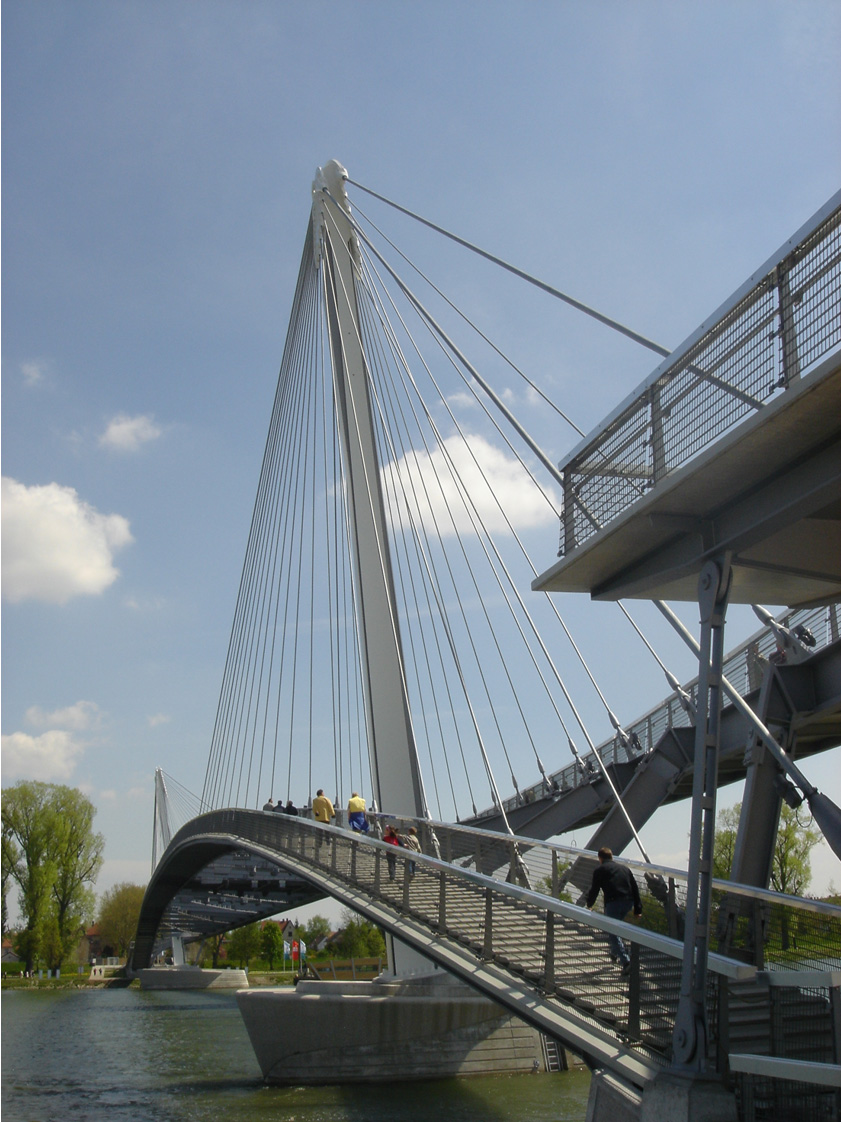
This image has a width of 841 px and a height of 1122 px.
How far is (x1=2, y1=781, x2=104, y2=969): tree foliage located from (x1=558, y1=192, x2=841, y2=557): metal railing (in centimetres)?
5878

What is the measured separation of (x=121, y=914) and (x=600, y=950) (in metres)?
82.0

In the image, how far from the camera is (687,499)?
6.28 metres

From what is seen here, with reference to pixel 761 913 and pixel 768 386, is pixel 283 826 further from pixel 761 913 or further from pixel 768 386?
pixel 768 386

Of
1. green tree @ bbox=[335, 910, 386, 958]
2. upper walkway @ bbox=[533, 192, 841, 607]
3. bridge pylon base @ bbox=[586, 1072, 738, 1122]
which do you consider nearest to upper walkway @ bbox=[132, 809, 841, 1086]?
bridge pylon base @ bbox=[586, 1072, 738, 1122]

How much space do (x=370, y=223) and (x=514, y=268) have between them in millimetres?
9487

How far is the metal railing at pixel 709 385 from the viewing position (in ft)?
17.7

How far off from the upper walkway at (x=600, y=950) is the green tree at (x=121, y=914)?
74.3m

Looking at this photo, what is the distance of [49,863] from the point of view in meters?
58.6

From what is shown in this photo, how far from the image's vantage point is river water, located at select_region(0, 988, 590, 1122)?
41.1 feet

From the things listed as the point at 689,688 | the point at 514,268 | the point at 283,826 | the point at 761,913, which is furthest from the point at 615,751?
the point at 761,913

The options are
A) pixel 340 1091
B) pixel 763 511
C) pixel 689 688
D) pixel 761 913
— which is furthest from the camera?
pixel 689 688

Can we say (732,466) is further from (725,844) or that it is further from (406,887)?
(725,844)

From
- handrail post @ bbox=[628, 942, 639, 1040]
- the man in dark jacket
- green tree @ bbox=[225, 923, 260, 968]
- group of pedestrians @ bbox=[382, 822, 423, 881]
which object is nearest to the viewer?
handrail post @ bbox=[628, 942, 639, 1040]

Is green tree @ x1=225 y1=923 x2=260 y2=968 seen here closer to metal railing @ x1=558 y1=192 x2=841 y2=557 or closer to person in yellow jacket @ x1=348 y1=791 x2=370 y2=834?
person in yellow jacket @ x1=348 y1=791 x2=370 y2=834
